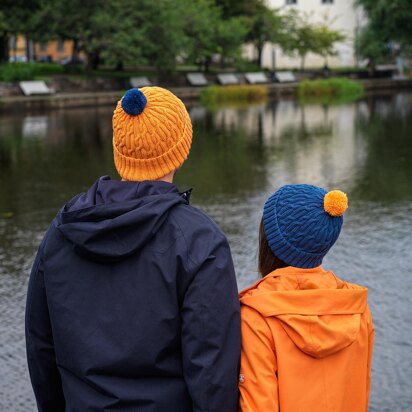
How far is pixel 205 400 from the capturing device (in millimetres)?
2047

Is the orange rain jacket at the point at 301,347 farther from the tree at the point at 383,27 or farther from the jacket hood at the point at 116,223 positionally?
the tree at the point at 383,27

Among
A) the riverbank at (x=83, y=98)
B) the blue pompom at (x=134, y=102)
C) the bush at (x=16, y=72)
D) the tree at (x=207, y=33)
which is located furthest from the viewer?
the tree at (x=207, y=33)

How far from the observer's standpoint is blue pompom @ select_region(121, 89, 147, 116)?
2.16 m

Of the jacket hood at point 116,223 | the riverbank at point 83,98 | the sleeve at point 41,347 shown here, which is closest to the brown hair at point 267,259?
the jacket hood at point 116,223

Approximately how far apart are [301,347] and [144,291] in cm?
41

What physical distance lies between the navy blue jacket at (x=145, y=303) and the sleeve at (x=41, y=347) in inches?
4.9

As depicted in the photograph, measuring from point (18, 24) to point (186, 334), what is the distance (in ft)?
111

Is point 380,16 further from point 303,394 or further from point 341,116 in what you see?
point 303,394

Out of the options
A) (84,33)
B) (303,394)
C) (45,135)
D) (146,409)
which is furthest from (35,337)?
(84,33)

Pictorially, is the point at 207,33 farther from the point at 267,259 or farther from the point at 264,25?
the point at 267,259

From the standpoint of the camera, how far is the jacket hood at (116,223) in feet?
6.71

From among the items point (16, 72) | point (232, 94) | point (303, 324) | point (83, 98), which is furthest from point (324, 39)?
point (303, 324)

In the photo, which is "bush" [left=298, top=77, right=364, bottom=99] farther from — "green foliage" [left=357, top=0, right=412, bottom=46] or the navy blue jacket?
the navy blue jacket

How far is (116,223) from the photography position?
203 cm
